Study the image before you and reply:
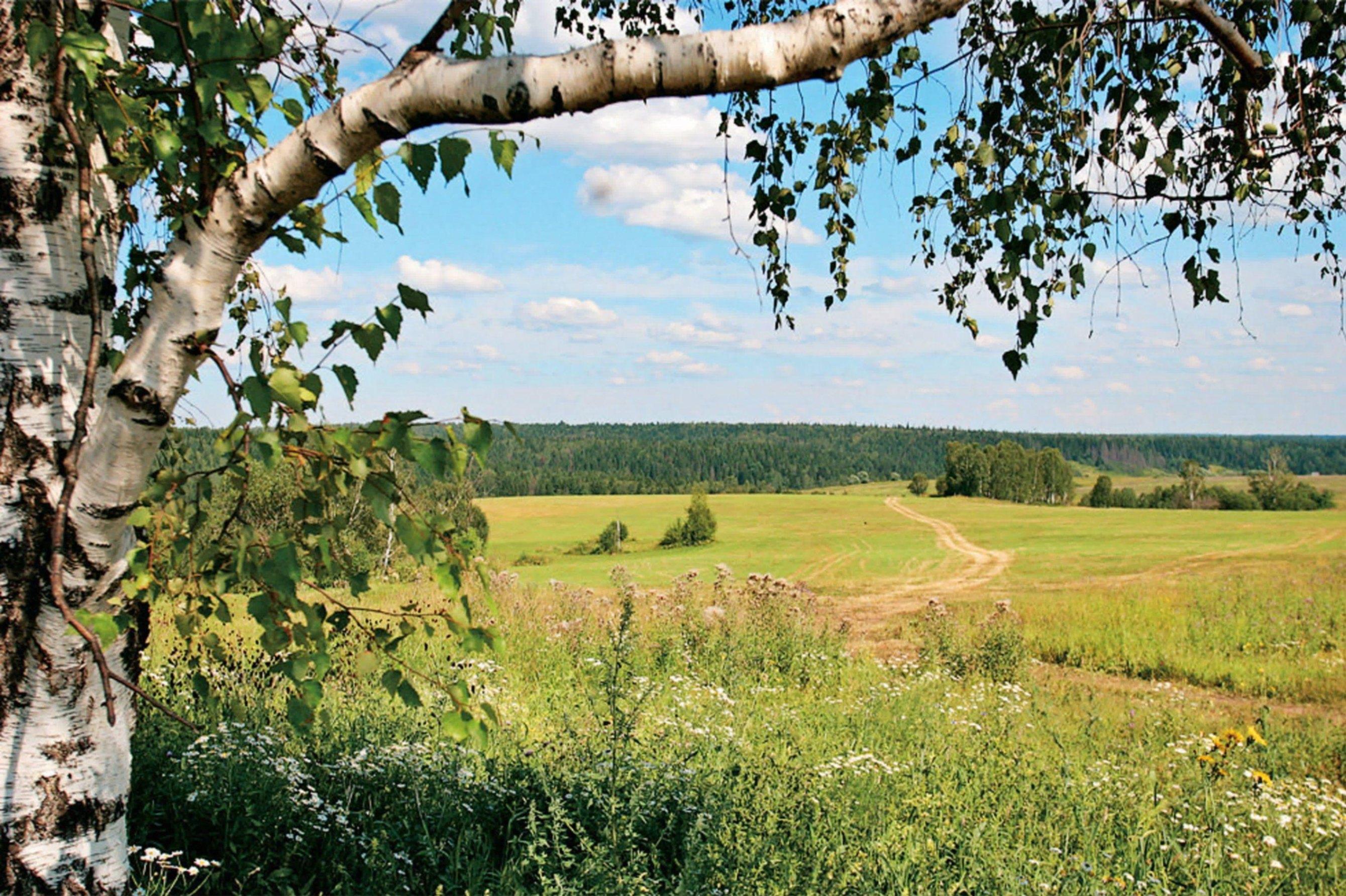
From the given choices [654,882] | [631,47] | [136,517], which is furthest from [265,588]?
[654,882]

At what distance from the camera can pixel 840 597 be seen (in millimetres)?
22438

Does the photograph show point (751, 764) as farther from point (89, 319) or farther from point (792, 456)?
point (792, 456)

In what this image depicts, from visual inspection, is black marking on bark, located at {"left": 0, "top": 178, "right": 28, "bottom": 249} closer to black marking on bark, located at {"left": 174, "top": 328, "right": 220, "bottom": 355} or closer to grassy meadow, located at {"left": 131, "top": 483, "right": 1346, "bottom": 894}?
black marking on bark, located at {"left": 174, "top": 328, "right": 220, "bottom": 355}

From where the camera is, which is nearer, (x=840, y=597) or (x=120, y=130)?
(x=120, y=130)

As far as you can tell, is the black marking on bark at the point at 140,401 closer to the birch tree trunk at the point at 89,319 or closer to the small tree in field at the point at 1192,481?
the birch tree trunk at the point at 89,319

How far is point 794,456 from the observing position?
136750 mm

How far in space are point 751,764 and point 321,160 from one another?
154 inches

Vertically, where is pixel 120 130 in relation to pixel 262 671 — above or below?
above

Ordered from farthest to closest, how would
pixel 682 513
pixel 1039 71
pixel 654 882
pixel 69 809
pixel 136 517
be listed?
pixel 682 513
pixel 1039 71
pixel 654 882
pixel 69 809
pixel 136 517

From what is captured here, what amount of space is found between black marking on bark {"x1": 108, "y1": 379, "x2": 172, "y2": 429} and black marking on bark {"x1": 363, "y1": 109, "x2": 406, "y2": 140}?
865 mm

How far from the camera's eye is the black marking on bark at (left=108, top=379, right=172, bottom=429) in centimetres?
212

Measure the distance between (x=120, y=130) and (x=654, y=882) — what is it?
9.83 feet

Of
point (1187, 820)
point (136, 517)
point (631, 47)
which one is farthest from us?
point (1187, 820)

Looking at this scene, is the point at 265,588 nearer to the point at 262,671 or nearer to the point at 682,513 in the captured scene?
the point at 262,671
